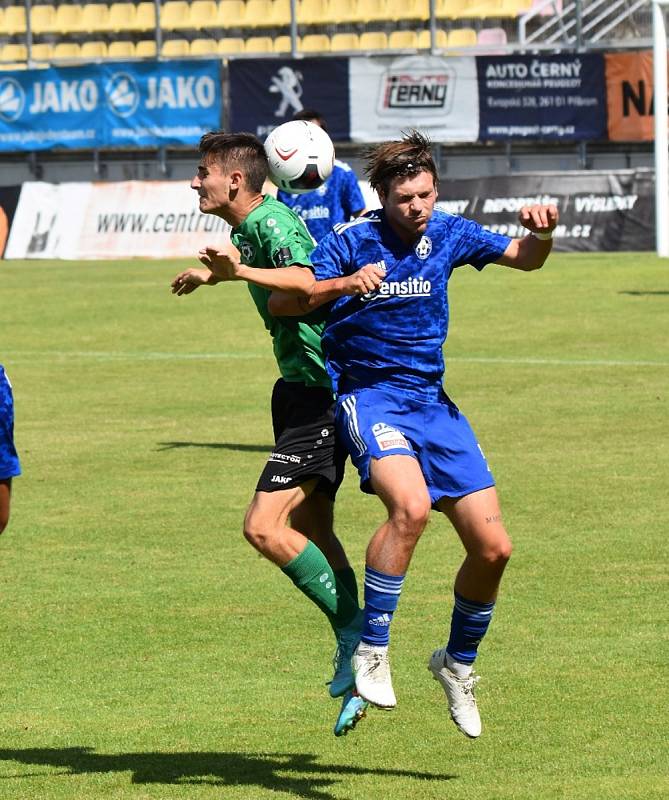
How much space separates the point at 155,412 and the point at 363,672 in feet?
35.7

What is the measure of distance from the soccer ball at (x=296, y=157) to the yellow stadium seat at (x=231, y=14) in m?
34.1

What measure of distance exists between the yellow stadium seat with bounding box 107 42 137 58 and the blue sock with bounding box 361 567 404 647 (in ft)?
118

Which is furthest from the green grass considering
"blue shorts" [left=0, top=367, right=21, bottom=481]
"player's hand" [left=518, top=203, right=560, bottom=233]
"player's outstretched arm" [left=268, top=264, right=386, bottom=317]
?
"player's hand" [left=518, top=203, right=560, bottom=233]

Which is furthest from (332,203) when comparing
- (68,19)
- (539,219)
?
(68,19)

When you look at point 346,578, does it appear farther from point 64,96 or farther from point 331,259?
point 64,96

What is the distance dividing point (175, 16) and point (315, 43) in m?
3.92

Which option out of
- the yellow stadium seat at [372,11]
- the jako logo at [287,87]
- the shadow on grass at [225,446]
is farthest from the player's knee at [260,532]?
the yellow stadium seat at [372,11]

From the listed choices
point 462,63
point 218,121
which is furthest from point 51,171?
point 462,63

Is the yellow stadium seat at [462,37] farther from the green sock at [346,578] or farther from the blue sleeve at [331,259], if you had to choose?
the blue sleeve at [331,259]

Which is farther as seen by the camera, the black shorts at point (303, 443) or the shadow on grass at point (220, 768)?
the black shorts at point (303, 443)

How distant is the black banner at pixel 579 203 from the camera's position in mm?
30094

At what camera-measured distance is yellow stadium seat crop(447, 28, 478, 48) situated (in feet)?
126

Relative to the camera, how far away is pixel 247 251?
6.59m

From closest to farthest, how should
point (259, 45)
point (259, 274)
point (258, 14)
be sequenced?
point (259, 274), point (259, 45), point (258, 14)
